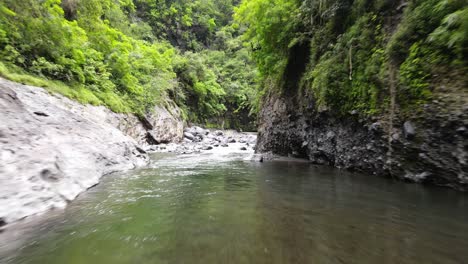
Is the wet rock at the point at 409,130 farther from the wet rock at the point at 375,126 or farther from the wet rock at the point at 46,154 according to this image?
the wet rock at the point at 46,154

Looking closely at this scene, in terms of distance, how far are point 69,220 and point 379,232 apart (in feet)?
10.1

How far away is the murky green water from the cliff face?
0.34 metres

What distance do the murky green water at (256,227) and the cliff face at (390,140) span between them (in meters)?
0.34

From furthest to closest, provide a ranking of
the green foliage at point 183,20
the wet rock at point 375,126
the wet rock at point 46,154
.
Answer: the green foliage at point 183,20
the wet rock at point 375,126
the wet rock at point 46,154

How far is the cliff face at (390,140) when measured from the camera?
9.80ft

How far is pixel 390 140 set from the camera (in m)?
4.02

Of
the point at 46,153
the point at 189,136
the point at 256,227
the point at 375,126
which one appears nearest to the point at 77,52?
the point at 46,153

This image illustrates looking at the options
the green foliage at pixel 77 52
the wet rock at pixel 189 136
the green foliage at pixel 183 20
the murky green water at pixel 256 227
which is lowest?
the murky green water at pixel 256 227

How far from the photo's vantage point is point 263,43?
8656 mm

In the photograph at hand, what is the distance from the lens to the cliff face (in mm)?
2986

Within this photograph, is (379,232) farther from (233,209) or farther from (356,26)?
(356,26)

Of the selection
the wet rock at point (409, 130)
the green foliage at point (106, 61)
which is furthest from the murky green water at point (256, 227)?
the green foliage at point (106, 61)

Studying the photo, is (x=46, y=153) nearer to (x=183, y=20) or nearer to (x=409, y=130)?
(x=409, y=130)

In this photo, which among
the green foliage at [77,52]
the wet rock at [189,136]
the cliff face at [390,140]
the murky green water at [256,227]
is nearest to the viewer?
the murky green water at [256,227]
